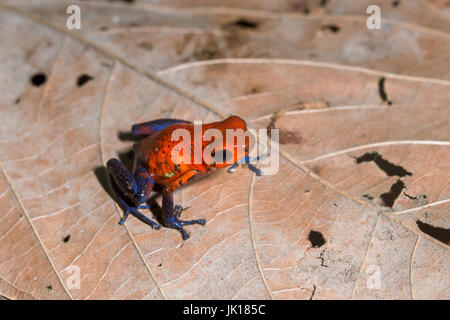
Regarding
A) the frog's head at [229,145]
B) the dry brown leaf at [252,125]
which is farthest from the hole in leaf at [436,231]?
the frog's head at [229,145]

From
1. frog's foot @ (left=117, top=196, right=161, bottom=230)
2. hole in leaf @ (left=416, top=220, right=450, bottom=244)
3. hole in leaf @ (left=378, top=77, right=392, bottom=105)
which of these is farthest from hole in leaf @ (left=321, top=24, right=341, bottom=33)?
frog's foot @ (left=117, top=196, right=161, bottom=230)

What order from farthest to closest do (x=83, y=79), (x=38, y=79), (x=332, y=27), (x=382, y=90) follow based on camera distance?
(x=332, y=27)
(x=38, y=79)
(x=83, y=79)
(x=382, y=90)

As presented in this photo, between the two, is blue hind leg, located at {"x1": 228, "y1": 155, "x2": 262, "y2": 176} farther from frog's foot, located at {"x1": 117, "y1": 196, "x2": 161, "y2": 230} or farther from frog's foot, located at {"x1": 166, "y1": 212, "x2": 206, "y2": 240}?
frog's foot, located at {"x1": 117, "y1": 196, "x2": 161, "y2": 230}

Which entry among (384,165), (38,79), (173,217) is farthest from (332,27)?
(38,79)

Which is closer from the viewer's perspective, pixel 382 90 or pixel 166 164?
pixel 166 164

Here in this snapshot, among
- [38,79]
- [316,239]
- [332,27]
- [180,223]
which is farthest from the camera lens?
[332,27]

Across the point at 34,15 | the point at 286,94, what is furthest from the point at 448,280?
the point at 34,15

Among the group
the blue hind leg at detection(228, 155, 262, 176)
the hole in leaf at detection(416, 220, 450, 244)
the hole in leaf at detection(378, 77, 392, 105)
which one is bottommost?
the hole in leaf at detection(416, 220, 450, 244)

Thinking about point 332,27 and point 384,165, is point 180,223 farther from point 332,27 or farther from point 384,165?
point 332,27
